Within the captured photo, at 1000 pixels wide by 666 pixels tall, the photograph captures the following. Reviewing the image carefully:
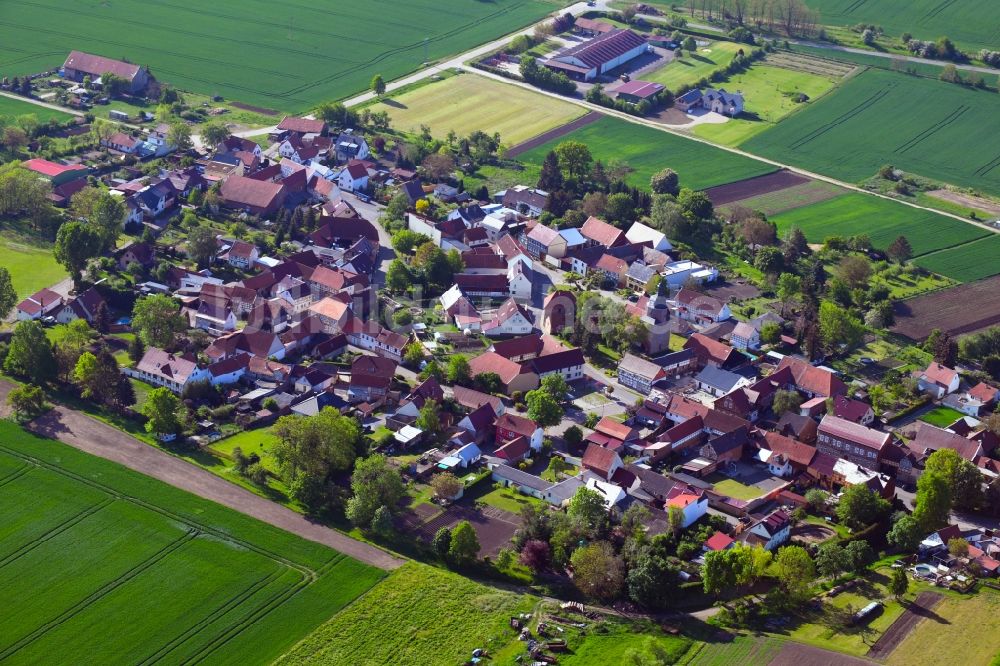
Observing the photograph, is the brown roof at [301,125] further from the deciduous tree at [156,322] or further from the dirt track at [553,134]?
the deciduous tree at [156,322]

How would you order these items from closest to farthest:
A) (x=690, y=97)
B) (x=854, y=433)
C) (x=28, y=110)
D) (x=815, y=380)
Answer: (x=854, y=433) < (x=815, y=380) < (x=28, y=110) < (x=690, y=97)

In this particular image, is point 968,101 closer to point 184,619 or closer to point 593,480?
point 593,480

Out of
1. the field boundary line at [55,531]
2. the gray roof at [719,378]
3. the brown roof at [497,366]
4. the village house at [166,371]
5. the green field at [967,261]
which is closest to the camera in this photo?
the field boundary line at [55,531]

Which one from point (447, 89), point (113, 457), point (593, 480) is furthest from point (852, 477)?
point (447, 89)

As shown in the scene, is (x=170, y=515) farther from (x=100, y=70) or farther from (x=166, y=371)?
(x=100, y=70)

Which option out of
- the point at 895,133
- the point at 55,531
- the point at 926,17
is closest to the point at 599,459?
the point at 55,531

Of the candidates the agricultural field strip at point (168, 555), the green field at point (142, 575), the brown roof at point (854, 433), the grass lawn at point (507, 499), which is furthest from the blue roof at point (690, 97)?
the agricultural field strip at point (168, 555)
